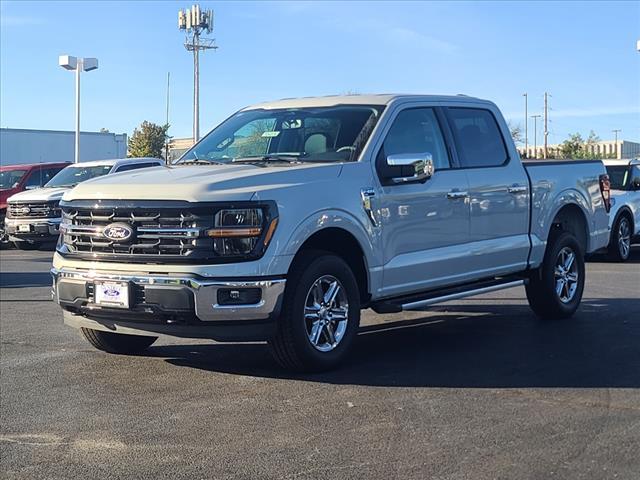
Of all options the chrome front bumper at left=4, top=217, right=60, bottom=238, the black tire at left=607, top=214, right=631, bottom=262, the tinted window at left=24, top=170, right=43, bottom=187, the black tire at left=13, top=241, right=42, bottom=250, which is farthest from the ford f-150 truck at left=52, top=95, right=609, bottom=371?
the tinted window at left=24, top=170, right=43, bottom=187

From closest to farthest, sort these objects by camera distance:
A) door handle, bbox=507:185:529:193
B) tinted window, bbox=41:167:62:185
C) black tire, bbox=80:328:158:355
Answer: black tire, bbox=80:328:158:355
door handle, bbox=507:185:529:193
tinted window, bbox=41:167:62:185

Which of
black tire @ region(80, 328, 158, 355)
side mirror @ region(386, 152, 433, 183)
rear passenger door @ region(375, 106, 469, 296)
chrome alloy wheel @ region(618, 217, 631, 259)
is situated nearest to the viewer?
side mirror @ region(386, 152, 433, 183)

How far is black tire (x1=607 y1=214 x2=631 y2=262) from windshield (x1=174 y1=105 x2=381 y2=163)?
9389 millimetres

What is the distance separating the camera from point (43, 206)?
60.7ft

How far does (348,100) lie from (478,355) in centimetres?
237

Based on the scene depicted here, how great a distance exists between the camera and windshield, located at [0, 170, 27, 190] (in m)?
21.1

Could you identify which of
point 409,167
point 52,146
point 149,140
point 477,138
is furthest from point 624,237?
point 149,140

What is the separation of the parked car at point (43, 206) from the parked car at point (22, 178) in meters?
1.48

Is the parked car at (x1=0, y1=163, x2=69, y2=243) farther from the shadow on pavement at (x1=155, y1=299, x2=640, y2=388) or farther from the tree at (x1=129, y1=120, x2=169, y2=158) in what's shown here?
the tree at (x1=129, y1=120, x2=169, y2=158)

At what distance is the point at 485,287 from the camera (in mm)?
7914

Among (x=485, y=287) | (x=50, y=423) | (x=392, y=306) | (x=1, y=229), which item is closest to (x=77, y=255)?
(x=50, y=423)

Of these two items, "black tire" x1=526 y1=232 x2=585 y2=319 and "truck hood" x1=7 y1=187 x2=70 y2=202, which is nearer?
"black tire" x1=526 y1=232 x2=585 y2=319

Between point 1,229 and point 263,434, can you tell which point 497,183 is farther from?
point 1,229

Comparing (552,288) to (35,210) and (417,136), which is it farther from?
(35,210)
